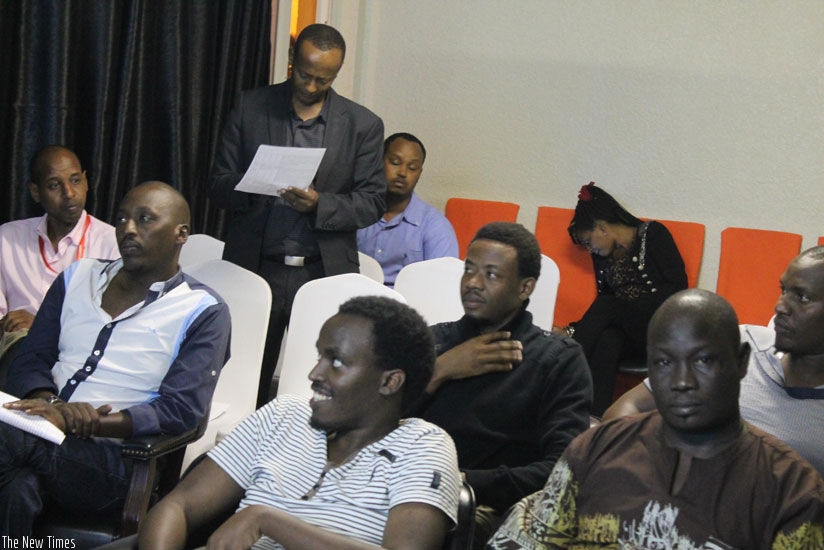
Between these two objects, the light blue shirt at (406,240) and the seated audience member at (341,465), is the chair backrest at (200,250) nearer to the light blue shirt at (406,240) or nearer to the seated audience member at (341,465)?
the light blue shirt at (406,240)

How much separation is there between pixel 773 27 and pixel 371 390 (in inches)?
149

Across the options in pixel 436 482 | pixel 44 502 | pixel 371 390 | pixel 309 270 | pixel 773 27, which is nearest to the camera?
pixel 436 482

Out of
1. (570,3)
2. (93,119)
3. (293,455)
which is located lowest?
(293,455)

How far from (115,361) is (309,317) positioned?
777mm

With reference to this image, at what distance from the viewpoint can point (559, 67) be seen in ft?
18.6

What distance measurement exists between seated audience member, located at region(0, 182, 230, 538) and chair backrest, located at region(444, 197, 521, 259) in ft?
8.95

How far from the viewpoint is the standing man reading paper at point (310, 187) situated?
3838 millimetres

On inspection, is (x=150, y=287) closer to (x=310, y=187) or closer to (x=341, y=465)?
(x=310, y=187)

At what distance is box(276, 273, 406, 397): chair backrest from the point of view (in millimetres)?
3475

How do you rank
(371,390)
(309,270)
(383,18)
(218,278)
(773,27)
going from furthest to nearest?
(383,18), (773,27), (309,270), (218,278), (371,390)

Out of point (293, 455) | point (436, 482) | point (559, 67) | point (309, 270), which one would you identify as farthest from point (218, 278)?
point (559, 67)

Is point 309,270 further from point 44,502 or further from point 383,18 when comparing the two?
point 383,18

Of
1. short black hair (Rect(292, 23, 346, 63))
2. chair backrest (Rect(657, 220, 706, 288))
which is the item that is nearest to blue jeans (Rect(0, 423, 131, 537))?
short black hair (Rect(292, 23, 346, 63))

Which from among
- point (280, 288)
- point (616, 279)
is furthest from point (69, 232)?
point (616, 279)
